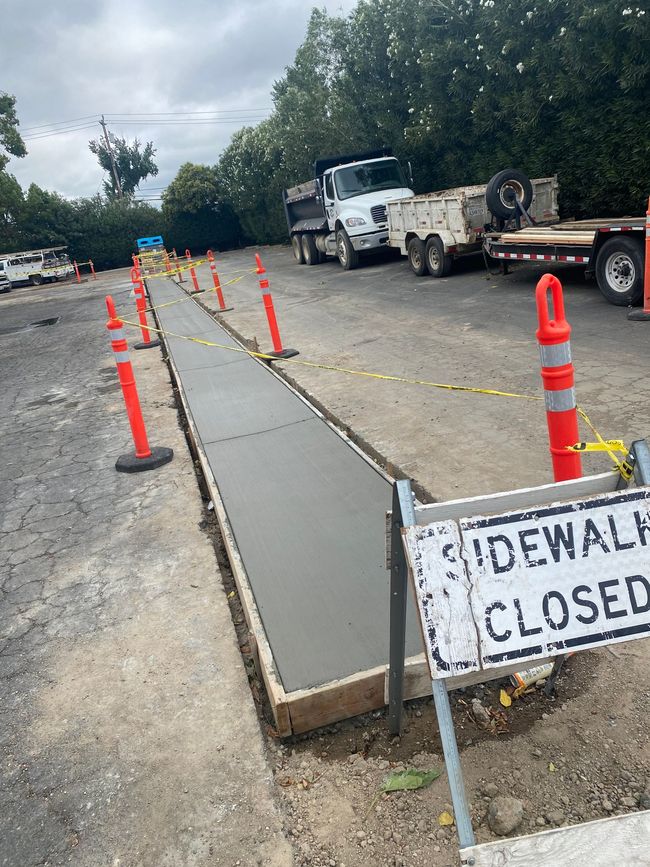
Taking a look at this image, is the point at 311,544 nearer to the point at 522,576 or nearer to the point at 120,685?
the point at 120,685

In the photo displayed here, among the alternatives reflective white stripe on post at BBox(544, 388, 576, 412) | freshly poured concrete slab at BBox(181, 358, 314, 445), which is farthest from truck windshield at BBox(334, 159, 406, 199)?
reflective white stripe on post at BBox(544, 388, 576, 412)

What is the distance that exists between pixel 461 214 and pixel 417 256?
2559 mm

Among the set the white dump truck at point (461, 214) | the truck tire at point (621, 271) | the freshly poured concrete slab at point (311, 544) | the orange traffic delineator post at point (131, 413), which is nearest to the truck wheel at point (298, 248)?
the white dump truck at point (461, 214)

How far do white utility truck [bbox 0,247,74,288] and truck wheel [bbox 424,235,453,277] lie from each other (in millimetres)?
33355

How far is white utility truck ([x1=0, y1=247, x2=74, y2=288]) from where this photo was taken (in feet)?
135

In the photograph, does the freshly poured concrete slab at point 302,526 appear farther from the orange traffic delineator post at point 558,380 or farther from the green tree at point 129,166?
the green tree at point 129,166

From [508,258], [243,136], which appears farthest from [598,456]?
[243,136]

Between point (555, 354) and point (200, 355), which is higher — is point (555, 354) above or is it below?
above

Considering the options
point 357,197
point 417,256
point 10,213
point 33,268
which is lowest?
point 417,256

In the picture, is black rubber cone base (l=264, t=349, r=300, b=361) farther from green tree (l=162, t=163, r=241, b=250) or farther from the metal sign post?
green tree (l=162, t=163, r=241, b=250)

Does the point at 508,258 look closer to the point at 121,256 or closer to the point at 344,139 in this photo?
the point at 344,139

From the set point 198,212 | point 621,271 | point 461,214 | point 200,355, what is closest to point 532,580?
point 621,271

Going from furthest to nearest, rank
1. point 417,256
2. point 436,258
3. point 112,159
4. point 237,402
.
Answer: point 112,159, point 417,256, point 436,258, point 237,402

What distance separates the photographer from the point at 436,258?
15164mm
